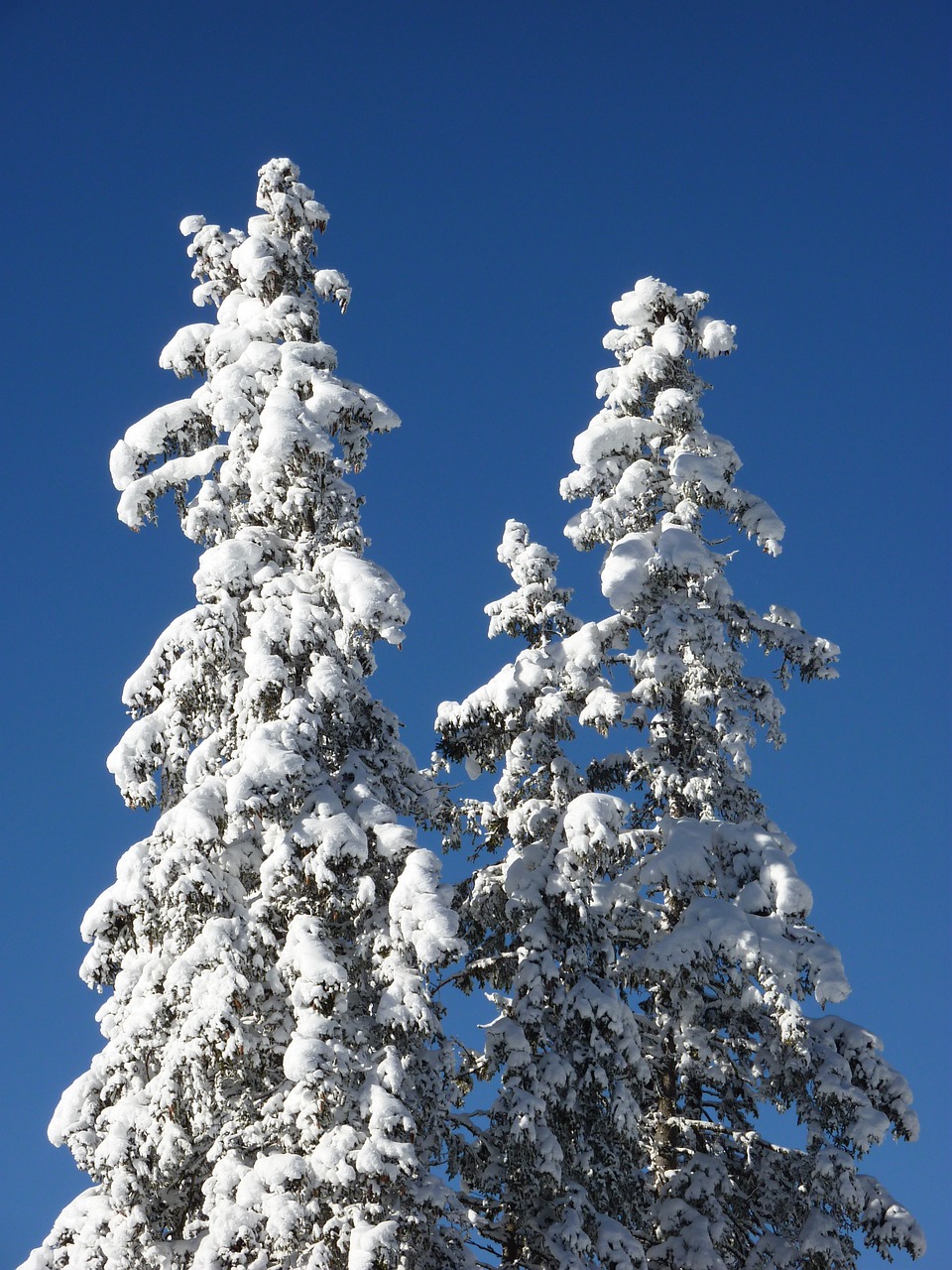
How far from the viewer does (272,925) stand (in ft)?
48.5

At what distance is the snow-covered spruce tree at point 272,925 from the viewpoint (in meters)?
13.0

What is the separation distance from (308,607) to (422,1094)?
232 inches

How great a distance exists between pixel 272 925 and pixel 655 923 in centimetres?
680

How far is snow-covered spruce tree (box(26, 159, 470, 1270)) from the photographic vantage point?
512 inches

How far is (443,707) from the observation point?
20453 millimetres

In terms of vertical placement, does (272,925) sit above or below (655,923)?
below

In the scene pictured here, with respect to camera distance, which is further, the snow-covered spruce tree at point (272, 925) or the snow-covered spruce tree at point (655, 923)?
the snow-covered spruce tree at point (655, 923)

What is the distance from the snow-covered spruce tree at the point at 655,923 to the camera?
16375 millimetres

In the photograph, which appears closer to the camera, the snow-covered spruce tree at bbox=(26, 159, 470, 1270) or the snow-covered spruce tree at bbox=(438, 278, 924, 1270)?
the snow-covered spruce tree at bbox=(26, 159, 470, 1270)

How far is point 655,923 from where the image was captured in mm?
19125

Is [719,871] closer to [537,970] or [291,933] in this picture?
[537,970]

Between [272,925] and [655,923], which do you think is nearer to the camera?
[272,925]

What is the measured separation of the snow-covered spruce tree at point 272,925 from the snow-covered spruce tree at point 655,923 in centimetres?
245

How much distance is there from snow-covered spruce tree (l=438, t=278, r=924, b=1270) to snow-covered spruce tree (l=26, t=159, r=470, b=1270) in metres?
2.45
